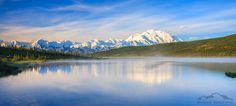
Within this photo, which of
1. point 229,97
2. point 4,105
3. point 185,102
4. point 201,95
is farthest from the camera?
point 201,95

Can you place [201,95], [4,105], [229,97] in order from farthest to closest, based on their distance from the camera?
[201,95]
[229,97]
[4,105]

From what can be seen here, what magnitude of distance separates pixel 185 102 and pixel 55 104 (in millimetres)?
11121

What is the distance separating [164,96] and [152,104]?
4.60m

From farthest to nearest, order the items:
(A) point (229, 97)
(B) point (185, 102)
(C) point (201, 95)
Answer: (C) point (201, 95)
(A) point (229, 97)
(B) point (185, 102)

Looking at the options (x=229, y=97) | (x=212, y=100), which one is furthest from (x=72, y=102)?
(x=229, y=97)

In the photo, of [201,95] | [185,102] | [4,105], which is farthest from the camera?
[201,95]

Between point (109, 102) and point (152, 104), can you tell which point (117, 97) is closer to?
point (109, 102)

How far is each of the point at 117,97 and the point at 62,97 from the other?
5363 millimetres

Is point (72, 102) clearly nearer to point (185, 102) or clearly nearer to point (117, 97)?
point (117, 97)

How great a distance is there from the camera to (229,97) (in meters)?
27.3

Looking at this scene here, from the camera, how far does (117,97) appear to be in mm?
28047

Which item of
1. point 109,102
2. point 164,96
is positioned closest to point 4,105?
point 109,102

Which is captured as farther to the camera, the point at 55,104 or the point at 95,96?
the point at 95,96

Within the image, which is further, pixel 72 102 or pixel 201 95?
pixel 201 95
